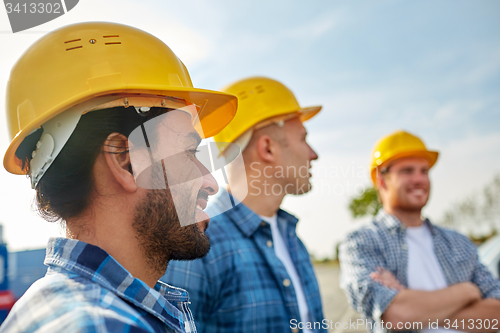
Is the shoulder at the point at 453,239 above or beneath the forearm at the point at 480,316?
above

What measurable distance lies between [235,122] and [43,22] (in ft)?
5.50

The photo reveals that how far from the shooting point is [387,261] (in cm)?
329

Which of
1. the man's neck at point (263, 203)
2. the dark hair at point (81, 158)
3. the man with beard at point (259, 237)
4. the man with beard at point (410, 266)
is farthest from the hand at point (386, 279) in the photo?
the dark hair at point (81, 158)

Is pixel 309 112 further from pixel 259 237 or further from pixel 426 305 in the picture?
pixel 426 305

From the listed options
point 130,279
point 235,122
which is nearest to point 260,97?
point 235,122

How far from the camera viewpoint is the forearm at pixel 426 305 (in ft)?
9.47

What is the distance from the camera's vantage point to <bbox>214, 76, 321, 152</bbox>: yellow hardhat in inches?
122

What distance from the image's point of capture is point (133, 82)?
1.46m

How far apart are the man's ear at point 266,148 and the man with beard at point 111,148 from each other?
1475mm

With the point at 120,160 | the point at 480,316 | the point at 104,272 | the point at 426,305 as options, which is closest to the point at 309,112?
the point at 426,305

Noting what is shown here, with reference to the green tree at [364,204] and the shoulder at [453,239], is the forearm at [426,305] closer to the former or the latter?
the shoulder at [453,239]

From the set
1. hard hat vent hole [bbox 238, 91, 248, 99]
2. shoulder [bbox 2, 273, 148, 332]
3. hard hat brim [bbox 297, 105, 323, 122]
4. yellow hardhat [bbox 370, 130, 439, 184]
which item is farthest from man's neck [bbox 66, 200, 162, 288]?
yellow hardhat [bbox 370, 130, 439, 184]

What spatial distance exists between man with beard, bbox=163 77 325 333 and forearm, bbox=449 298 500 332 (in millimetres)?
1262

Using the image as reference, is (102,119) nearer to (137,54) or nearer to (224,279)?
(137,54)
